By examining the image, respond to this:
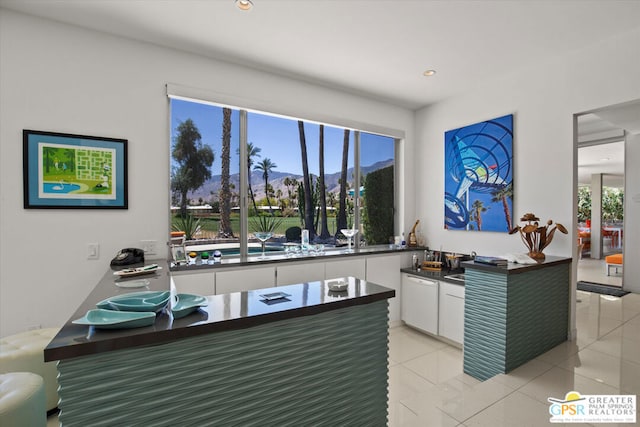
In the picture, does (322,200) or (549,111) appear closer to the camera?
(549,111)

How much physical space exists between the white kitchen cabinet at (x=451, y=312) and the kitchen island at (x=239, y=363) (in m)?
1.98

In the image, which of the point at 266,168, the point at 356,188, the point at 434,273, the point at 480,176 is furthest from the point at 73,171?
the point at 480,176

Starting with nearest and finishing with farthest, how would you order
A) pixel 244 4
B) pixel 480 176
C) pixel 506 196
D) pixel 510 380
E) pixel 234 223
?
pixel 244 4 → pixel 510 380 → pixel 234 223 → pixel 506 196 → pixel 480 176

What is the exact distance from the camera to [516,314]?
253 centimetres

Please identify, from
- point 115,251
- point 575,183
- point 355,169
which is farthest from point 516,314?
point 115,251

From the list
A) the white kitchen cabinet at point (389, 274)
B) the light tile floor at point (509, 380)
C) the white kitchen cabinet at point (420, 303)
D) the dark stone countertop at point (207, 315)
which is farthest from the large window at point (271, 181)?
the light tile floor at point (509, 380)

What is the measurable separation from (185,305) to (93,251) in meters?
1.86

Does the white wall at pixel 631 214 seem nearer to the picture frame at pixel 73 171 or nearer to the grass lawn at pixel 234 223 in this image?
the grass lawn at pixel 234 223

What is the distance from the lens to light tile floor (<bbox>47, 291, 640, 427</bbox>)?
79.4 inches

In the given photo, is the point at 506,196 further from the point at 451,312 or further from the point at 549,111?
the point at 451,312

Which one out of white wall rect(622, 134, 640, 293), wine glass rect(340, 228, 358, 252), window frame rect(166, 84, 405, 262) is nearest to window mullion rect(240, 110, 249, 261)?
window frame rect(166, 84, 405, 262)

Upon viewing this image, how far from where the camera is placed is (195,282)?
2.59 meters

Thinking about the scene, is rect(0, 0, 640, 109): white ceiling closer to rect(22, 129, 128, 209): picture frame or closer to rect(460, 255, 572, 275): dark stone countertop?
rect(22, 129, 128, 209): picture frame

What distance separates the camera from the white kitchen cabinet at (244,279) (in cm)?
271
